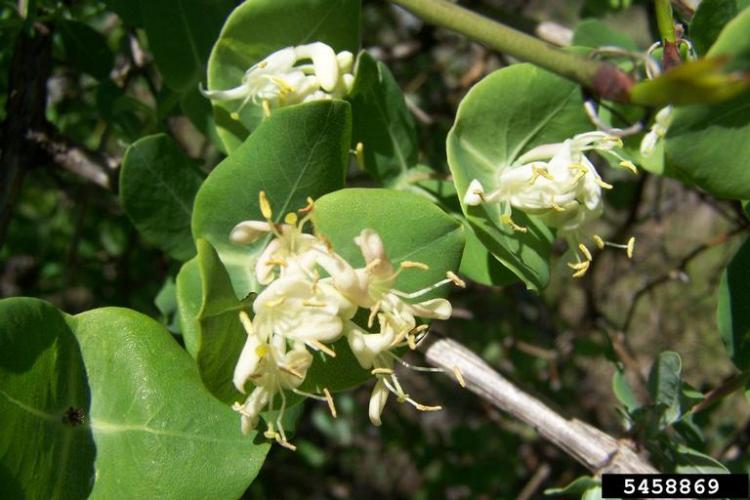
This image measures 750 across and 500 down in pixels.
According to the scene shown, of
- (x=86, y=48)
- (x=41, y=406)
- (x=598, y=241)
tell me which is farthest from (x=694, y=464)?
(x=86, y=48)

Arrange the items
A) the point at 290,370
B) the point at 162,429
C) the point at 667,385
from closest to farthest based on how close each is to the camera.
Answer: the point at 290,370, the point at 162,429, the point at 667,385

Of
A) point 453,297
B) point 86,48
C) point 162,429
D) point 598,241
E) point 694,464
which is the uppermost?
point 86,48

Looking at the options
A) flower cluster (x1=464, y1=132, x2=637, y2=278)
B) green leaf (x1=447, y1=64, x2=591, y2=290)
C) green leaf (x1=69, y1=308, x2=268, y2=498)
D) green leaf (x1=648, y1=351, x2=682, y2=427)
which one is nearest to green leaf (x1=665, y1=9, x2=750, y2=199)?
flower cluster (x1=464, y1=132, x2=637, y2=278)

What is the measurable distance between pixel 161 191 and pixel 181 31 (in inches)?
8.9

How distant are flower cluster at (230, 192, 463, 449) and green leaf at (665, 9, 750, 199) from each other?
287 millimetres

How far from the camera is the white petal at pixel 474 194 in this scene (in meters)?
0.89

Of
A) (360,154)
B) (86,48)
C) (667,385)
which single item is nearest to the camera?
(360,154)

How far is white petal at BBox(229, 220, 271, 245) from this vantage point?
80cm

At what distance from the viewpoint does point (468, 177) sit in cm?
95

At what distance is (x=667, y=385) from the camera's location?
3.68 ft

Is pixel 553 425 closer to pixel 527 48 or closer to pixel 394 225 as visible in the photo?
pixel 394 225

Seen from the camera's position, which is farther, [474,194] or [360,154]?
[360,154]

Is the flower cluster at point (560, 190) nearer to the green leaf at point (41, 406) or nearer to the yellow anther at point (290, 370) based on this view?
the yellow anther at point (290, 370)

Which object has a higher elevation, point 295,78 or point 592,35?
point 295,78
